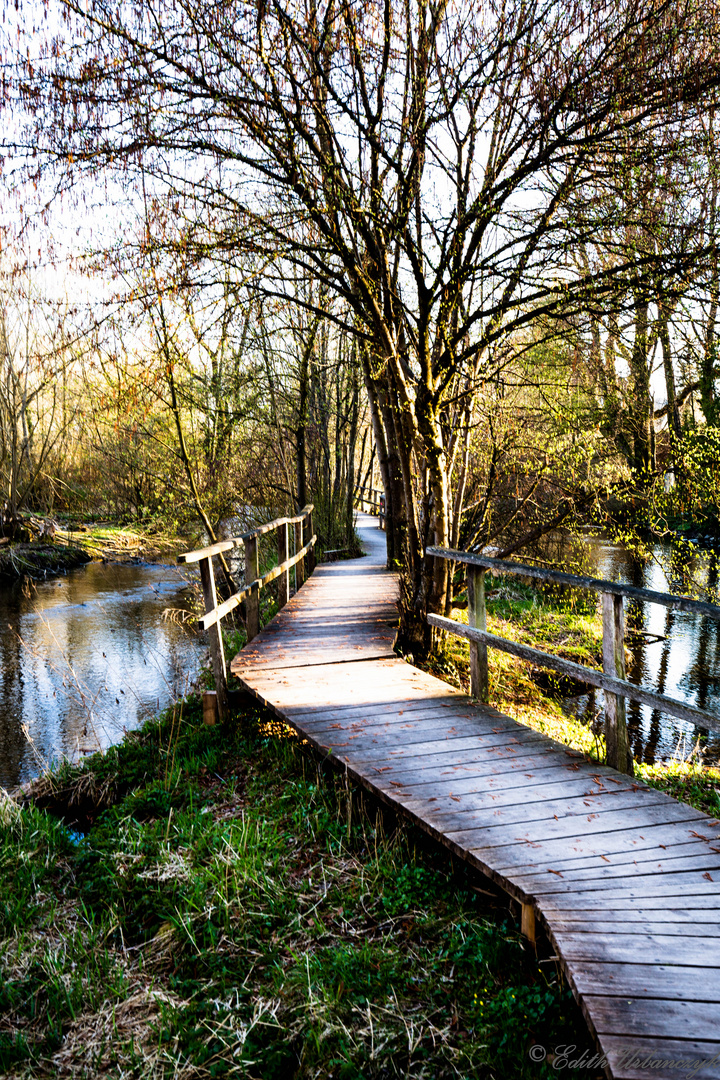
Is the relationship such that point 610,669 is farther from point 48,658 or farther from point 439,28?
point 48,658

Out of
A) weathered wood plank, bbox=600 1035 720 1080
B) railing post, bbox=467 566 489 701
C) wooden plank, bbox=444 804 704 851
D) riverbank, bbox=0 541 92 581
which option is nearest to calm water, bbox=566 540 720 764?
railing post, bbox=467 566 489 701

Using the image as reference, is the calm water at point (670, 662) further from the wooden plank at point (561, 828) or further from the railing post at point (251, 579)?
the wooden plank at point (561, 828)

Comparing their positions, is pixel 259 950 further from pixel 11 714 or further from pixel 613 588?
pixel 11 714

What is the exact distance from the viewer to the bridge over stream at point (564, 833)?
236cm

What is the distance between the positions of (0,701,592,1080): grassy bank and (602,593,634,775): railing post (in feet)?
4.12

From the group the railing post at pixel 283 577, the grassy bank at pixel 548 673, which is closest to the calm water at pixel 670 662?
the grassy bank at pixel 548 673

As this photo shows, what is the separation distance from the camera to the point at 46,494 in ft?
74.4

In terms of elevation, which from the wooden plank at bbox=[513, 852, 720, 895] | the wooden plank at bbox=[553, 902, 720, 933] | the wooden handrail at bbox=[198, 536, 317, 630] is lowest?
the wooden plank at bbox=[553, 902, 720, 933]

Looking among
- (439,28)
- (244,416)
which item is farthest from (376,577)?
(439,28)

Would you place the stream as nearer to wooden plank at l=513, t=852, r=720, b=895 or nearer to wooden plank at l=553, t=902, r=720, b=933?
wooden plank at l=513, t=852, r=720, b=895

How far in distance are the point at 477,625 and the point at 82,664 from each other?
680 cm

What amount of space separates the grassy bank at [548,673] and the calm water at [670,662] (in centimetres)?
54

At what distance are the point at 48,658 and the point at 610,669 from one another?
8889 mm

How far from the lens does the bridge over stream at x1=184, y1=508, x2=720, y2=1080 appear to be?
2356mm
